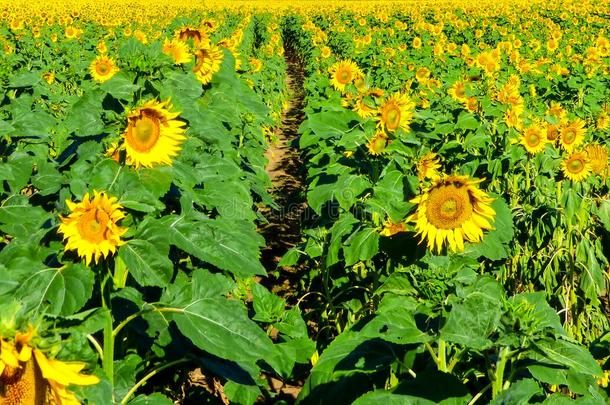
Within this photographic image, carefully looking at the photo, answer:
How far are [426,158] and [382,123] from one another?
0.64 meters

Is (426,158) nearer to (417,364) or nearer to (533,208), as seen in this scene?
(533,208)

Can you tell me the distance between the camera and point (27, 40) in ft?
45.8

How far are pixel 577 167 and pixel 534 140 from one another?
3.12 ft

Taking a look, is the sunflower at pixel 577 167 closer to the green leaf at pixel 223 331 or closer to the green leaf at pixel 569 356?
the green leaf at pixel 569 356

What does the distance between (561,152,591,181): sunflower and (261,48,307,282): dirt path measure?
2.57 m

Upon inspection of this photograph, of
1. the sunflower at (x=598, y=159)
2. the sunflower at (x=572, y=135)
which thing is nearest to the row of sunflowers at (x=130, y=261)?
the sunflower at (x=598, y=159)

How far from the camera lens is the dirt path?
21.2ft

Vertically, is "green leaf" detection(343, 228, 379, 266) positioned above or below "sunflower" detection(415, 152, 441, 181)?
above

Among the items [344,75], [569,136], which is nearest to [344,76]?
[344,75]

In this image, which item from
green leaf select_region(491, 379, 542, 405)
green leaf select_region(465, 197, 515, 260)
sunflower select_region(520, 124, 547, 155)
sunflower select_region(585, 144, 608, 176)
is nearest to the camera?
green leaf select_region(491, 379, 542, 405)

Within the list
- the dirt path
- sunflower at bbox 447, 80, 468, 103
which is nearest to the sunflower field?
the dirt path

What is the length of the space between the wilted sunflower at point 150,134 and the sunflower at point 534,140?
13.8ft

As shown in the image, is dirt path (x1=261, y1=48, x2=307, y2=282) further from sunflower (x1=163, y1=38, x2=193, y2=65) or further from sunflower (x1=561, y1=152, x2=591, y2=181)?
sunflower (x1=561, y1=152, x2=591, y2=181)

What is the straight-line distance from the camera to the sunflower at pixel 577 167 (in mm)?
4816
